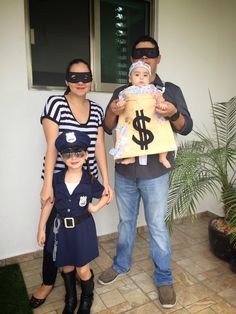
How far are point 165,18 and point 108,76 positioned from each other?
81 cm

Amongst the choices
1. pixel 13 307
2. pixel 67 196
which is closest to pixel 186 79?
pixel 67 196

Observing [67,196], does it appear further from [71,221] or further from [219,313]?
[219,313]

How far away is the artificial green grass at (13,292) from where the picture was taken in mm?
1915

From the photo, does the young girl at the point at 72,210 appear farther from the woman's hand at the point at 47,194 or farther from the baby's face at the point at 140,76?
the baby's face at the point at 140,76

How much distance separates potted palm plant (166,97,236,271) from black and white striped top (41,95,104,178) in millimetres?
688

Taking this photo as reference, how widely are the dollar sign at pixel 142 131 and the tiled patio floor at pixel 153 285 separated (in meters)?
1.10

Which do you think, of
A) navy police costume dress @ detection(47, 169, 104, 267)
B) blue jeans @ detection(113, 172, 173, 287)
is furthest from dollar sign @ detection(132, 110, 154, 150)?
navy police costume dress @ detection(47, 169, 104, 267)

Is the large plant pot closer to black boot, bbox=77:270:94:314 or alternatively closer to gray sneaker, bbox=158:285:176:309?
gray sneaker, bbox=158:285:176:309

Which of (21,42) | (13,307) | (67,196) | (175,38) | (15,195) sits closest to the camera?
(67,196)

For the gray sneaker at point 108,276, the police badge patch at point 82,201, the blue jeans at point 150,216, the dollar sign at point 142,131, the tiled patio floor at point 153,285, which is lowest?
the tiled patio floor at point 153,285

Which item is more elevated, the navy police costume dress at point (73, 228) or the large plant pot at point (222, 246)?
the navy police costume dress at point (73, 228)

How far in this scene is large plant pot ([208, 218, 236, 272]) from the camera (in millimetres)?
2434

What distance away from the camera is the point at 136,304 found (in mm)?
1972

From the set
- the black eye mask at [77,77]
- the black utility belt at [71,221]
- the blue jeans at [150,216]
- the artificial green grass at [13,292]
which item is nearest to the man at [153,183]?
the blue jeans at [150,216]
